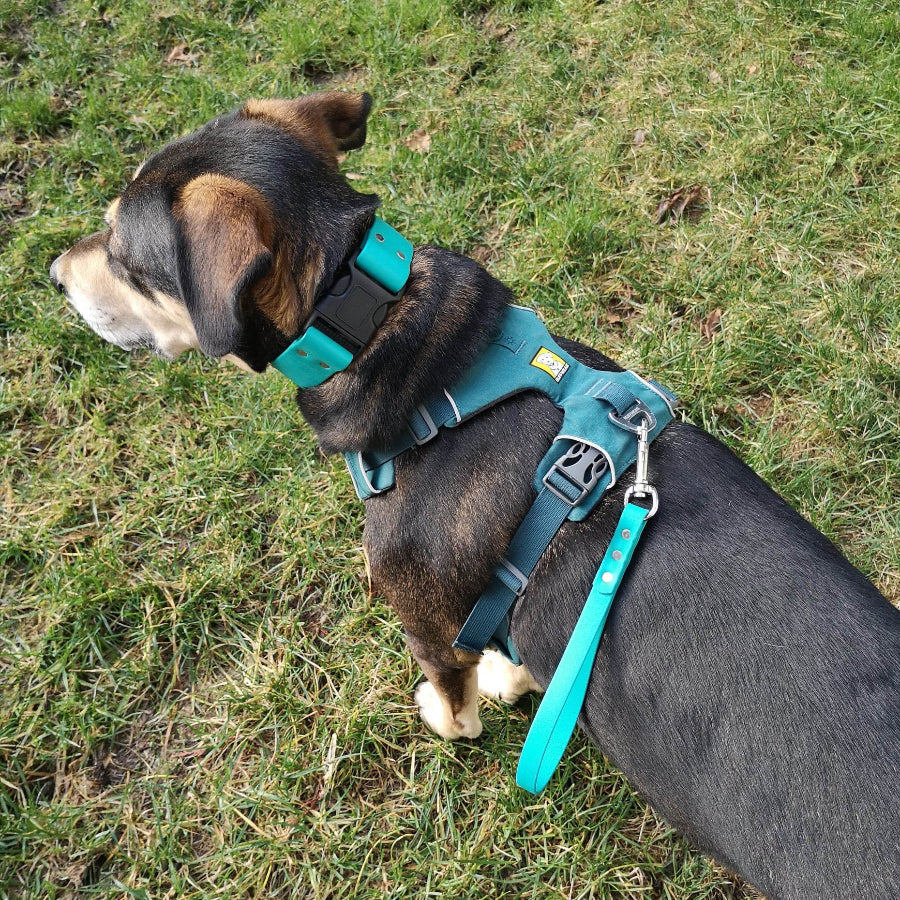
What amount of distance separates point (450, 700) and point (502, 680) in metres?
0.37

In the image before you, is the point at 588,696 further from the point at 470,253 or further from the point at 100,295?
the point at 470,253

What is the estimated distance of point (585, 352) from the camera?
9.05ft

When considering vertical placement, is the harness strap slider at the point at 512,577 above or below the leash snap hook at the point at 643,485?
below

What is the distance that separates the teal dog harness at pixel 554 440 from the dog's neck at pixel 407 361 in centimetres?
4

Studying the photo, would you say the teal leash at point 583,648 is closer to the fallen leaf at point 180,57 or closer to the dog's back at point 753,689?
the dog's back at point 753,689

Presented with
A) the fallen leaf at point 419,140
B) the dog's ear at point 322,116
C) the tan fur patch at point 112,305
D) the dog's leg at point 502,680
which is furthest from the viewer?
the fallen leaf at point 419,140

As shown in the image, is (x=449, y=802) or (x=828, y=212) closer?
(x=449, y=802)

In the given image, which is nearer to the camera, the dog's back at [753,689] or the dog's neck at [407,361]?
the dog's back at [753,689]

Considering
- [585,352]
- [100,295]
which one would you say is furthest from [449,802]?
[100,295]

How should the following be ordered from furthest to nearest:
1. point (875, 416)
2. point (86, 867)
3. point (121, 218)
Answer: point (875, 416) → point (86, 867) → point (121, 218)

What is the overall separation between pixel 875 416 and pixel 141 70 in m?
5.01

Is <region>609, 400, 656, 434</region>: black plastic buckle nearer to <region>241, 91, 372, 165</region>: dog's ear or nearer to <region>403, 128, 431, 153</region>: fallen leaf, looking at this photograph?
<region>241, 91, 372, 165</region>: dog's ear

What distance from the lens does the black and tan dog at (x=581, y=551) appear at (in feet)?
6.15

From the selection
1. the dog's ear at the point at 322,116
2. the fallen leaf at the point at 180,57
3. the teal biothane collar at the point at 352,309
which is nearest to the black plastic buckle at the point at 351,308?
the teal biothane collar at the point at 352,309
